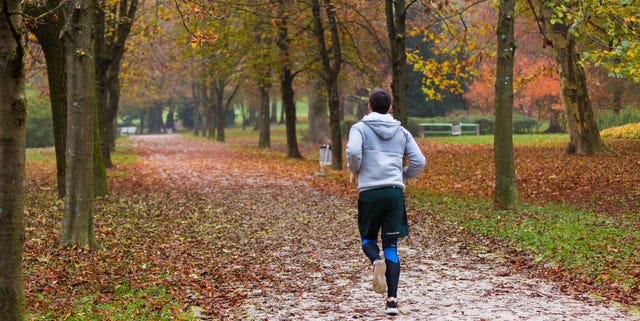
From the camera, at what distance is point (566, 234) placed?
32.3 ft

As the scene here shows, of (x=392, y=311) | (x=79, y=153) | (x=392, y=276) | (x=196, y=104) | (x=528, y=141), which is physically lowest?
(x=392, y=311)

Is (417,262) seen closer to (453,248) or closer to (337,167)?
(453,248)

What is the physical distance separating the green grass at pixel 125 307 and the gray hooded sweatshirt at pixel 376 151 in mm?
2054

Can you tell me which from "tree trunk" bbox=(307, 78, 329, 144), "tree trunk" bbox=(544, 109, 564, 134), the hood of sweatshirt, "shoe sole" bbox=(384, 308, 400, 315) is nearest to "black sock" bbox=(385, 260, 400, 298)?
"shoe sole" bbox=(384, 308, 400, 315)

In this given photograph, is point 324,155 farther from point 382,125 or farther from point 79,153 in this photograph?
point 382,125

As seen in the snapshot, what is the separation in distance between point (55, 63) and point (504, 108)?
874cm

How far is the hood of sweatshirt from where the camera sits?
6.32 metres

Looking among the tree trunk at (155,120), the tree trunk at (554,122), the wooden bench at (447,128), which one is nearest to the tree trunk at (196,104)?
the tree trunk at (155,120)

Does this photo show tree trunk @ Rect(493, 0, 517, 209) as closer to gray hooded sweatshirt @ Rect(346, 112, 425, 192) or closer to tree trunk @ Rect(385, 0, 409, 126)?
tree trunk @ Rect(385, 0, 409, 126)

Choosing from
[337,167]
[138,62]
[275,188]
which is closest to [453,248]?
[275,188]

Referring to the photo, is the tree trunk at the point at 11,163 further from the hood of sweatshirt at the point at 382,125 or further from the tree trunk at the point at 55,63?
the tree trunk at the point at 55,63

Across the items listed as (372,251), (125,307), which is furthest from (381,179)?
(125,307)

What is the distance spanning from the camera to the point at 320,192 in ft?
58.2

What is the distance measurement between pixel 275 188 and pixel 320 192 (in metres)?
1.50
